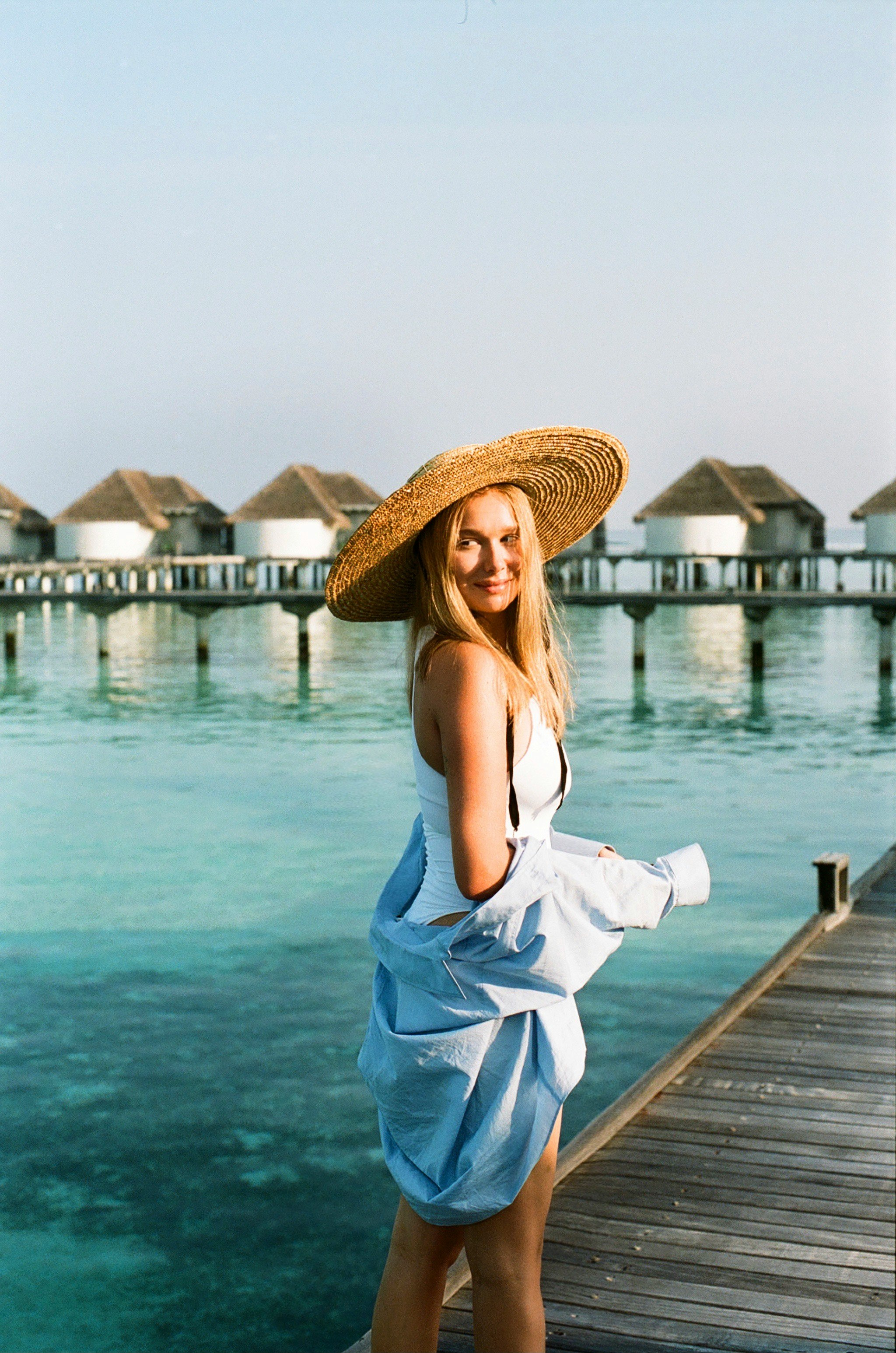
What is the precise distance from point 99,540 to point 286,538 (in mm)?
7304

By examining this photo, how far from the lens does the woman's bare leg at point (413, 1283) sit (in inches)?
81.4

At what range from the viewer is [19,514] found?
53.9 metres

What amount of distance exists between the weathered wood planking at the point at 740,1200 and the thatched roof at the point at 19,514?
51.3 metres

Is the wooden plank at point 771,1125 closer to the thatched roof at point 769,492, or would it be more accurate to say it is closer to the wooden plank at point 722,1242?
the wooden plank at point 722,1242

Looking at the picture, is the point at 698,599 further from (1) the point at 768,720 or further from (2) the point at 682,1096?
(2) the point at 682,1096

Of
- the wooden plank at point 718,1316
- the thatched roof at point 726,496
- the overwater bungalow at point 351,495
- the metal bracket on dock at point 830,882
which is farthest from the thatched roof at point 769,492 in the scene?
the wooden plank at point 718,1316

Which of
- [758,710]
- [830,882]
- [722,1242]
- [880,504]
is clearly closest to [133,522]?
[880,504]

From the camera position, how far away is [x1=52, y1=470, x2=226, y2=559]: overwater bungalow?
53156 mm

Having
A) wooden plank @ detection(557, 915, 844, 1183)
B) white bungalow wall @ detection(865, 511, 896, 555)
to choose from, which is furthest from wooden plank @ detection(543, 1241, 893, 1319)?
white bungalow wall @ detection(865, 511, 896, 555)

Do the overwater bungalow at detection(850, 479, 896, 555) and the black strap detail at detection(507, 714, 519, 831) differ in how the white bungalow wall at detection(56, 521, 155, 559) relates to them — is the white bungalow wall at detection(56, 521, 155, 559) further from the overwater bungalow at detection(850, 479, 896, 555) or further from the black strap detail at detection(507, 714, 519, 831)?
the black strap detail at detection(507, 714, 519, 831)

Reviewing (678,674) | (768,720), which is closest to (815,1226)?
(768,720)

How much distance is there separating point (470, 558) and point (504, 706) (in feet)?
0.95

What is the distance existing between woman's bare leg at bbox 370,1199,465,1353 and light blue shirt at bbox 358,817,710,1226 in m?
0.05

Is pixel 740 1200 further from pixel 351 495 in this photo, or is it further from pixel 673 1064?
pixel 351 495
